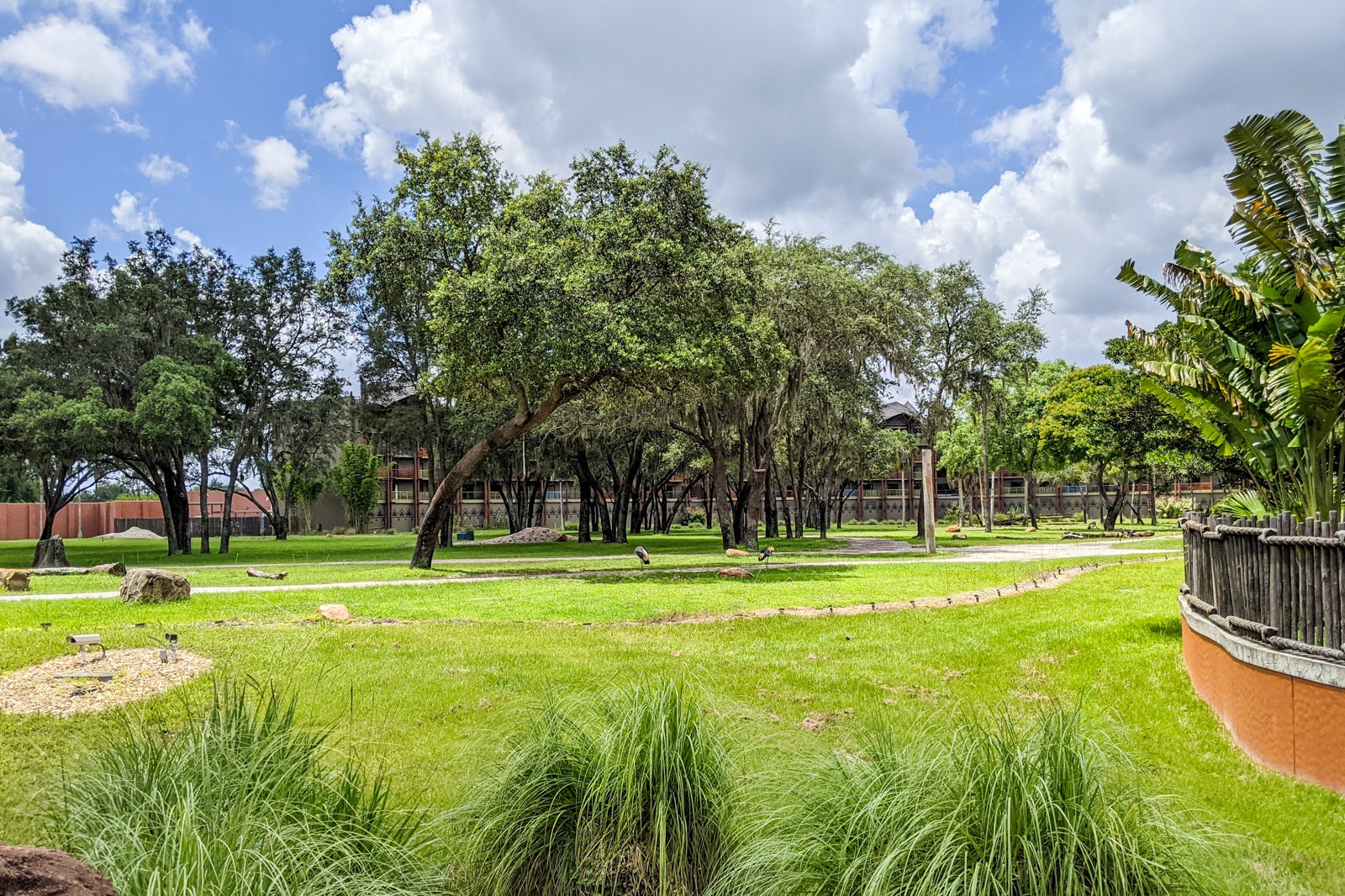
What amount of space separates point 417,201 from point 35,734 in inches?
704

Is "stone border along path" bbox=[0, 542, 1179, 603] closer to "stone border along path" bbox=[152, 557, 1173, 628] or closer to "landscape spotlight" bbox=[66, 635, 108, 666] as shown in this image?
"stone border along path" bbox=[152, 557, 1173, 628]

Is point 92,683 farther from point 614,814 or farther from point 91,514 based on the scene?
point 91,514

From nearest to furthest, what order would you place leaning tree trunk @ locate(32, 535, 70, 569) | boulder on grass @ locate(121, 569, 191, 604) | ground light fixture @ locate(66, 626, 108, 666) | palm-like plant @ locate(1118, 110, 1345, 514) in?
ground light fixture @ locate(66, 626, 108, 666) → palm-like plant @ locate(1118, 110, 1345, 514) → boulder on grass @ locate(121, 569, 191, 604) → leaning tree trunk @ locate(32, 535, 70, 569)

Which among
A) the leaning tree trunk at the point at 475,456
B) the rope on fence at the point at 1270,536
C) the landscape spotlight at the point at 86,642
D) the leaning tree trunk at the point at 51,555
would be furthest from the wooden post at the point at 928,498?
the leaning tree trunk at the point at 51,555

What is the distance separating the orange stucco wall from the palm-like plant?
3.95 m

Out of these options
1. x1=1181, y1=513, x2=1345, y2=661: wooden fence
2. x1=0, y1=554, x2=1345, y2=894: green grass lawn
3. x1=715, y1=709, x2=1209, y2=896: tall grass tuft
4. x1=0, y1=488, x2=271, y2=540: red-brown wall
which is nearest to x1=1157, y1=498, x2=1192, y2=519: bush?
x1=0, y1=554, x2=1345, y2=894: green grass lawn

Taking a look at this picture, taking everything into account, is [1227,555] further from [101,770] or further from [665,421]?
[665,421]

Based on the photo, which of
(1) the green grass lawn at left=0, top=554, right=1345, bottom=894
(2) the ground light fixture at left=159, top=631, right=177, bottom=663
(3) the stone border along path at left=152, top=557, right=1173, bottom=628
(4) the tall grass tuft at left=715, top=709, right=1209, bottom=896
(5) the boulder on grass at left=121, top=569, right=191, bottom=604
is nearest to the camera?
(4) the tall grass tuft at left=715, top=709, right=1209, bottom=896

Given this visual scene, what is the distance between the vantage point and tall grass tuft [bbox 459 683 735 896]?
375cm

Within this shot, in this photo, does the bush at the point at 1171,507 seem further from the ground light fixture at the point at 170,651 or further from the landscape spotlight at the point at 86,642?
the landscape spotlight at the point at 86,642

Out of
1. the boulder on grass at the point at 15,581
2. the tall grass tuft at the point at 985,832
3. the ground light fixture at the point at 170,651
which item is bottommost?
the boulder on grass at the point at 15,581

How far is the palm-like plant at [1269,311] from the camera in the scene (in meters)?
9.88

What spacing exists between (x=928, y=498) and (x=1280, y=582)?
22.1 meters

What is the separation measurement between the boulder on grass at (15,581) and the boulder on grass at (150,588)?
5.05 m
